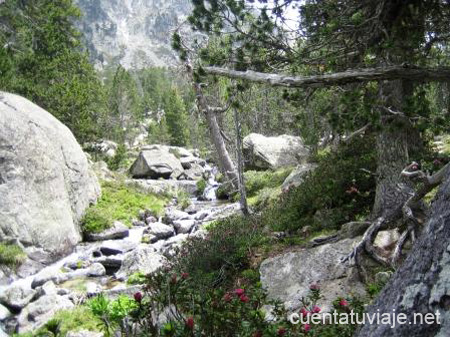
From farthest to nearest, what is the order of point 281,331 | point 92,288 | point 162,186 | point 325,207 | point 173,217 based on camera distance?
point 162,186 → point 173,217 → point 92,288 → point 325,207 → point 281,331

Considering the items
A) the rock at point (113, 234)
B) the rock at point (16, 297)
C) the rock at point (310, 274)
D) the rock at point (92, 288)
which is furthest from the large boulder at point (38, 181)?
the rock at point (310, 274)

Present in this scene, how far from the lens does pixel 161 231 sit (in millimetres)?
16688

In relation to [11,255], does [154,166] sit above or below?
above

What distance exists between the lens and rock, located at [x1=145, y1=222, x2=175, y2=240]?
54.2ft

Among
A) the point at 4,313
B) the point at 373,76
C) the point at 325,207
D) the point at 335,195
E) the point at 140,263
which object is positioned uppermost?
the point at 373,76

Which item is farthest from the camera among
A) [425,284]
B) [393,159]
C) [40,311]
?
[40,311]

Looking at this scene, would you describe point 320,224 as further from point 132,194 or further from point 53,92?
point 53,92

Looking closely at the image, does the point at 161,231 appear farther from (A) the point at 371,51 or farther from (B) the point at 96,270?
(A) the point at 371,51

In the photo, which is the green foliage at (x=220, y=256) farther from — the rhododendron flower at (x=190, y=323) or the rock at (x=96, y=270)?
Result: the rock at (x=96, y=270)

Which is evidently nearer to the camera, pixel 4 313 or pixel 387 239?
pixel 387 239

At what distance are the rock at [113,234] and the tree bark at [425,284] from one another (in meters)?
15.8

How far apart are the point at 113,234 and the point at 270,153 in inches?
458

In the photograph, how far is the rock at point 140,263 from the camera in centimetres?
1141

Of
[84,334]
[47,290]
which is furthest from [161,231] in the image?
[84,334]
